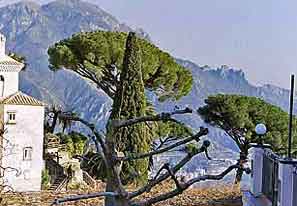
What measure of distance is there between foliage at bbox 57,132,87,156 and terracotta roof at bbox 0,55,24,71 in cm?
169

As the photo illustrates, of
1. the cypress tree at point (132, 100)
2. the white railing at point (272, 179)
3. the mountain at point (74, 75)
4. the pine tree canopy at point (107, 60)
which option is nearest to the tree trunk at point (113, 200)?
the white railing at point (272, 179)

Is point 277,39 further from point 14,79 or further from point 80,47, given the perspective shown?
point 14,79

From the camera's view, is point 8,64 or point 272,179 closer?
point 272,179

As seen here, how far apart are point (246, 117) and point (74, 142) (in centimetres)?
347

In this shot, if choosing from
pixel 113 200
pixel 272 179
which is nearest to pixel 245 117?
pixel 272 179

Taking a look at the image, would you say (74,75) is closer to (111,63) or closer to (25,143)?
(111,63)

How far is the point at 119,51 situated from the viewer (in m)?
12.9

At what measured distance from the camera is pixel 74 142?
1295 centimetres

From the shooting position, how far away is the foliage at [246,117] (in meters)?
12.4

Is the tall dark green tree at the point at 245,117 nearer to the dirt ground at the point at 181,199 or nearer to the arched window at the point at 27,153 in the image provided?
the arched window at the point at 27,153

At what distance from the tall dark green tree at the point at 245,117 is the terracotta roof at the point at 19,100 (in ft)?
11.4

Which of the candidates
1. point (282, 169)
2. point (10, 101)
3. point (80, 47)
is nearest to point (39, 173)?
point (10, 101)

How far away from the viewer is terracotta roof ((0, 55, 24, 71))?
12.6m

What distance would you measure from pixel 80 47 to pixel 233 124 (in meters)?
3.45
